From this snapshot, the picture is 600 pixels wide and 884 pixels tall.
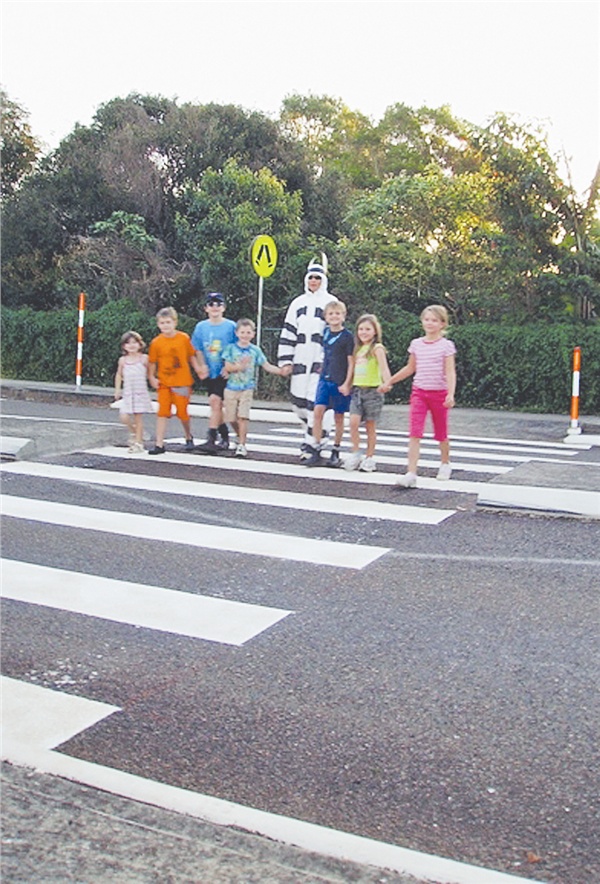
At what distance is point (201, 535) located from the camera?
6.90 m

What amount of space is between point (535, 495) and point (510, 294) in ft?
36.7

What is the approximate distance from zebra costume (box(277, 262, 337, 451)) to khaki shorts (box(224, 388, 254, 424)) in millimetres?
500

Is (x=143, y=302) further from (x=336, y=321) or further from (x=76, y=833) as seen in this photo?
(x=76, y=833)

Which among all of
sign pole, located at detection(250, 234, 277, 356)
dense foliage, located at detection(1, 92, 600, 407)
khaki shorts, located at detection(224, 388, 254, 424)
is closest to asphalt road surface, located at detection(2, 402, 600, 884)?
khaki shorts, located at detection(224, 388, 254, 424)

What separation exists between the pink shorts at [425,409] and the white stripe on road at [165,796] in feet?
17.4

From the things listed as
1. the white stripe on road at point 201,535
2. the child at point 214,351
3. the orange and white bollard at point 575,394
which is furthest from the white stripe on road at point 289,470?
the orange and white bollard at point 575,394

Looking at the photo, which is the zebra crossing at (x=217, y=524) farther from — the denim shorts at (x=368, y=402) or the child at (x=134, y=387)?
the denim shorts at (x=368, y=402)

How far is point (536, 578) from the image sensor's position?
19.4 ft

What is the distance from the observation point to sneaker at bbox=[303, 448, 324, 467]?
1005cm

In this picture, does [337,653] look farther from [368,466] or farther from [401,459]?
[401,459]

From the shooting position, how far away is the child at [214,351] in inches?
420

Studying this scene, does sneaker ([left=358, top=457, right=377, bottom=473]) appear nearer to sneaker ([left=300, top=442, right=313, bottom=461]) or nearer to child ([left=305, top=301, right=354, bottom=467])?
child ([left=305, top=301, right=354, bottom=467])

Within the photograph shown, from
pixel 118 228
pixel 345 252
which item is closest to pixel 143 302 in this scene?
pixel 118 228

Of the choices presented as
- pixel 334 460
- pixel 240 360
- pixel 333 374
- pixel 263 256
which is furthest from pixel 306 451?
pixel 263 256
